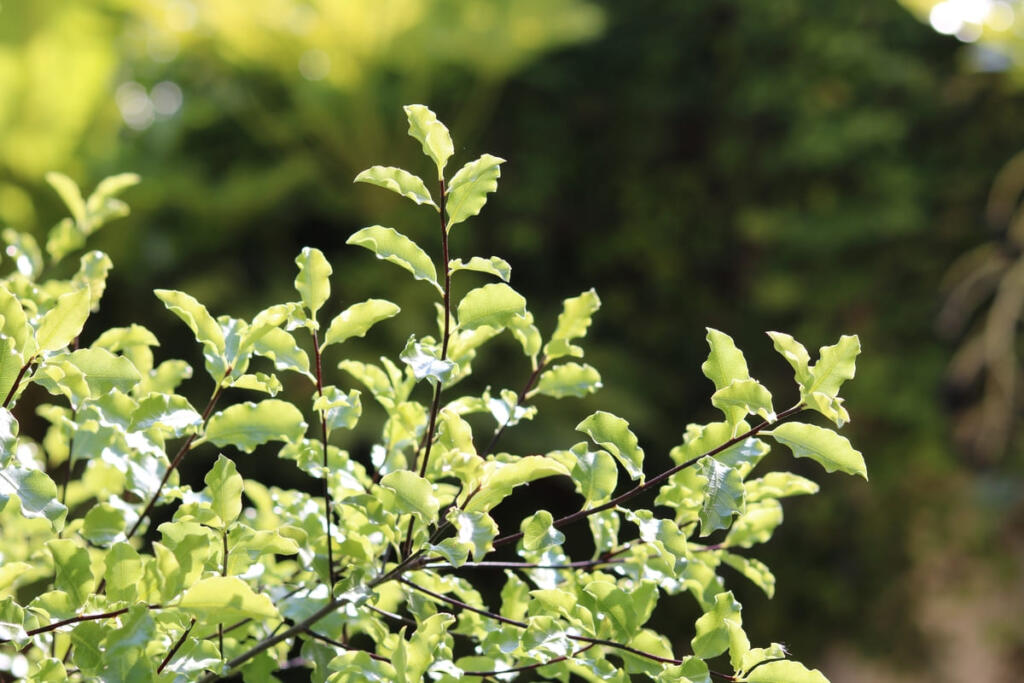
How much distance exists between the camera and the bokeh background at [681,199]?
293 centimetres

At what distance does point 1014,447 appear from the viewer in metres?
2.82

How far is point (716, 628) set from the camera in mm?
600

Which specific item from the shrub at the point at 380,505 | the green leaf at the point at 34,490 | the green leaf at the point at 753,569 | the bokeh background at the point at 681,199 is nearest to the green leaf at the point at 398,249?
the shrub at the point at 380,505

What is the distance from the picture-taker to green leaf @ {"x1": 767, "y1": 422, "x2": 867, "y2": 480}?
543mm

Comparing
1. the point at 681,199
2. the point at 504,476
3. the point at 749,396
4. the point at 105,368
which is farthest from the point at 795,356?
the point at 681,199

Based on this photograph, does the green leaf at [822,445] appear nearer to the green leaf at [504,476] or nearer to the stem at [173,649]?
the green leaf at [504,476]

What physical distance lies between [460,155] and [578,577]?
2661 mm

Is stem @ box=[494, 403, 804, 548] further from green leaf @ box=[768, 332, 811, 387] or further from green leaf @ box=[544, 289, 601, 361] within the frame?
green leaf @ box=[544, 289, 601, 361]

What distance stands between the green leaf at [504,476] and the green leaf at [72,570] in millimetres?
235

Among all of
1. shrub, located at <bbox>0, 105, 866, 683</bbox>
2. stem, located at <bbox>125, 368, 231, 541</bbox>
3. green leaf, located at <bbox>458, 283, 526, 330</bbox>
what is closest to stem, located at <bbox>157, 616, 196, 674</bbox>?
shrub, located at <bbox>0, 105, 866, 683</bbox>

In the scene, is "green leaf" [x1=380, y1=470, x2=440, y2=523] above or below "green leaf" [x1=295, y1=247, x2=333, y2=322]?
below

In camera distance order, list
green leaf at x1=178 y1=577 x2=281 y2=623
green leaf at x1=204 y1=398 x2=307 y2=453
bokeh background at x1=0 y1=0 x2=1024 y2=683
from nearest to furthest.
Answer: green leaf at x1=178 y1=577 x2=281 y2=623, green leaf at x1=204 y1=398 x2=307 y2=453, bokeh background at x1=0 y1=0 x2=1024 y2=683

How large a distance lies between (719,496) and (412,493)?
172 mm

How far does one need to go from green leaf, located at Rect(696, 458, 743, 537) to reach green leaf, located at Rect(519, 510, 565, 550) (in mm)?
91
